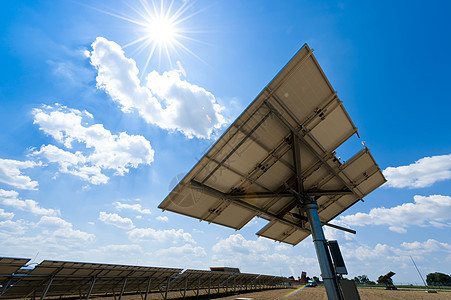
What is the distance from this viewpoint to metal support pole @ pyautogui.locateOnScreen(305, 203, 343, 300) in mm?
8352

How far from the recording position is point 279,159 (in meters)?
10.6

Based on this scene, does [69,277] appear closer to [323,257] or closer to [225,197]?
[225,197]

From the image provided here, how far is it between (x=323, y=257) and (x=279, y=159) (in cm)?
500

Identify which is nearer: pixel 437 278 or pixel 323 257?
pixel 323 257

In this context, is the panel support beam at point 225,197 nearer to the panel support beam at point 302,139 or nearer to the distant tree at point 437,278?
the panel support beam at point 302,139

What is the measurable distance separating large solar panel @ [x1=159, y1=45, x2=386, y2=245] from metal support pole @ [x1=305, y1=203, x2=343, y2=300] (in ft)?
3.27

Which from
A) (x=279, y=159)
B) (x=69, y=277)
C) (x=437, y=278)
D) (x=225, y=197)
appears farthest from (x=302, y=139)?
(x=437, y=278)

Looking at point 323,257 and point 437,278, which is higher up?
point 437,278

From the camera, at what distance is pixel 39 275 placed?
14422 mm

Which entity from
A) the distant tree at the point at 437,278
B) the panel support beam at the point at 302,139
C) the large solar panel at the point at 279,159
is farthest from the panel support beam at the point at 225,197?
the distant tree at the point at 437,278

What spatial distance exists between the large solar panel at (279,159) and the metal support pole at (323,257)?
1.00m

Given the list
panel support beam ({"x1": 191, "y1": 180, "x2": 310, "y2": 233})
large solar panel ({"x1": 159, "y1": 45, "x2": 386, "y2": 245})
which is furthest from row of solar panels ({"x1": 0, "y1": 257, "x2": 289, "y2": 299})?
panel support beam ({"x1": 191, "y1": 180, "x2": 310, "y2": 233})

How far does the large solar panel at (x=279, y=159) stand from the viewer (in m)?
8.40

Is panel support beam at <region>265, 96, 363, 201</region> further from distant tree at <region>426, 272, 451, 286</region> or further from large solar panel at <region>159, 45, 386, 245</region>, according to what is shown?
distant tree at <region>426, 272, 451, 286</region>
